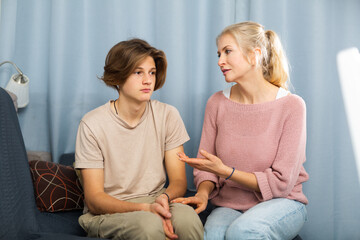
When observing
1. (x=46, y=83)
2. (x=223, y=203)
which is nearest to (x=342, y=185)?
(x=223, y=203)

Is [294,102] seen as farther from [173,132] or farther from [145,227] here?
[145,227]

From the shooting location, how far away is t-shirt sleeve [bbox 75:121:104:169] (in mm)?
1599

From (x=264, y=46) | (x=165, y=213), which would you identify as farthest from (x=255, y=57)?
(x=165, y=213)

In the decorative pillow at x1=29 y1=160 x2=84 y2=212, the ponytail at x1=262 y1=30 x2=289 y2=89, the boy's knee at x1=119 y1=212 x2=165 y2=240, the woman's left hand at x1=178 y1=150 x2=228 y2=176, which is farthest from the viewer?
the decorative pillow at x1=29 y1=160 x2=84 y2=212

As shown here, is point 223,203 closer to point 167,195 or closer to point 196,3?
point 167,195

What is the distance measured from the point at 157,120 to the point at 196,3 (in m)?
0.85

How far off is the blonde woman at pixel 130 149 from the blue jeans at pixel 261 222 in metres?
0.10

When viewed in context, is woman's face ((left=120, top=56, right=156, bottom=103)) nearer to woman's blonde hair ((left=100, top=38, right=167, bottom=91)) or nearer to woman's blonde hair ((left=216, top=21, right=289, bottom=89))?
woman's blonde hair ((left=100, top=38, right=167, bottom=91))

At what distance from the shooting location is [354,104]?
2.17 metres

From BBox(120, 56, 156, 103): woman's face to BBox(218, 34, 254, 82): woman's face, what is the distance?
31cm

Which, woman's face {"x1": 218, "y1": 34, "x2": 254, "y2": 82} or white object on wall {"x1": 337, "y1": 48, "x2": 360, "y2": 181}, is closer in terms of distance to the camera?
woman's face {"x1": 218, "y1": 34, "x2": 254, "y2": 82}

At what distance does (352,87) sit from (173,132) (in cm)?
108

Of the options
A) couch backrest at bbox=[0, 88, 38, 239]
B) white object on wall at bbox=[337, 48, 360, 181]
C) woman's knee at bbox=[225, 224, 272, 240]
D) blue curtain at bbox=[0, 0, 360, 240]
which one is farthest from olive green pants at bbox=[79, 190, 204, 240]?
white object on wall at bbox=[337, 48, 360, 181]

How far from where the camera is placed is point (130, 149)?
172cm
